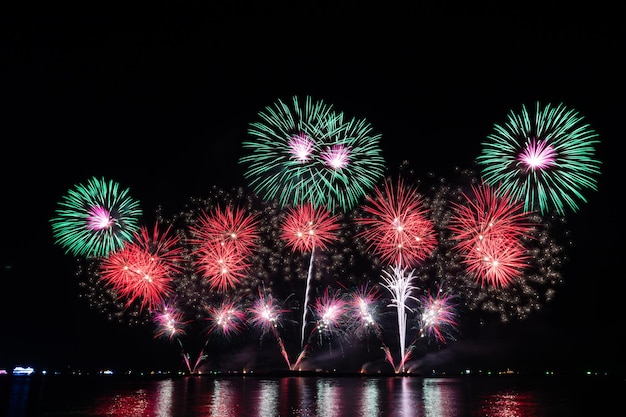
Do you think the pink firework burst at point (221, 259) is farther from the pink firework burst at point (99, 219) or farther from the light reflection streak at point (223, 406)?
the light reflection streak at point (223, 406)

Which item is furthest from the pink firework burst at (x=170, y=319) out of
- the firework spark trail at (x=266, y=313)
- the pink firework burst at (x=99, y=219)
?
the pink firework burst at (x=99, y=219)

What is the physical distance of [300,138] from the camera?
33188 mm

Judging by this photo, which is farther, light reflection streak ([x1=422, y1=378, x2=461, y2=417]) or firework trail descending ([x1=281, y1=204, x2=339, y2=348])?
firework trail descending ([x1=281, y1=204, x2=339, y2=348])

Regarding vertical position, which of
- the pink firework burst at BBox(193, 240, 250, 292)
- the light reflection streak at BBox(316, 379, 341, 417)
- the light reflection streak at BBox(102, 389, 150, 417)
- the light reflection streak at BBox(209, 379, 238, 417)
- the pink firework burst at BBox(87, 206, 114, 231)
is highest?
the pink firework burst at BBox(87, 206, 114, 231)

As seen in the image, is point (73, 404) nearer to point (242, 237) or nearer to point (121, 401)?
point (121, 401)

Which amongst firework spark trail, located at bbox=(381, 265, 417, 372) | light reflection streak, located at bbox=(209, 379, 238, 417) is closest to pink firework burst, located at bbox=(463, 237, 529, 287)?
firework spark trail, located at bbox=(381, 265, 417, 372)

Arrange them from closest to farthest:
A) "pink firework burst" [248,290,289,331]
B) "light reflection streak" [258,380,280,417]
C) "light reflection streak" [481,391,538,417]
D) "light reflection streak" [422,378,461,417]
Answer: "light reflection streak" [258,380,280,417], "light reflection streak" [422,378,461,417], "light reflection streak" [481,391,538,417], "pink firework burst" [248,290,289,331]

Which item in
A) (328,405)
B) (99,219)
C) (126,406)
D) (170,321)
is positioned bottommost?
(126,406)

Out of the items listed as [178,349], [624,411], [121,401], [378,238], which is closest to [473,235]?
[378,238]

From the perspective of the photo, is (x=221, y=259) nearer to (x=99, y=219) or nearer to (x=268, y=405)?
(x=99, y=219)

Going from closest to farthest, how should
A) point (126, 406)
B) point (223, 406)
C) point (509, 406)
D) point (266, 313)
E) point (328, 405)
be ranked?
point (223, 406), point (126, 406), point (328, 405), point (509, 406), point (266, 313)

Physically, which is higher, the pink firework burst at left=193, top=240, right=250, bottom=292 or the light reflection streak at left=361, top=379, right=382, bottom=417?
the pink firework burst at left=193, top=240, right=250, bottom=292

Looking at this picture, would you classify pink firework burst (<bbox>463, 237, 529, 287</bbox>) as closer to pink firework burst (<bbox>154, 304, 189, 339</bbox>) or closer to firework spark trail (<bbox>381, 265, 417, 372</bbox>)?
firework spark trail (<bbox>381, 265, 417, 372</bbox>)

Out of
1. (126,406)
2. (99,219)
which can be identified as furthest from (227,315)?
(126,406)
